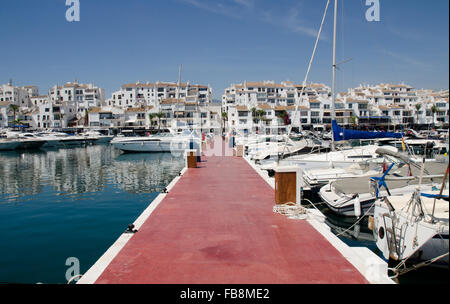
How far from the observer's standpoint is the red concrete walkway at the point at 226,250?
198 inches

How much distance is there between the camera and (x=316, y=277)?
16.4 ft

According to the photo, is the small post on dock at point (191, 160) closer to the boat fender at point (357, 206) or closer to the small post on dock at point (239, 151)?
the small post on dock at point (239, 151)

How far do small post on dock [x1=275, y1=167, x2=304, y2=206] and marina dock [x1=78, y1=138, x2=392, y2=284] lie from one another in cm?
48

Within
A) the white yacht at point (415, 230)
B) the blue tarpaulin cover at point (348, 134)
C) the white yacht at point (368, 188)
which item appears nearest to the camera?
the white yacht at point (415, 230)

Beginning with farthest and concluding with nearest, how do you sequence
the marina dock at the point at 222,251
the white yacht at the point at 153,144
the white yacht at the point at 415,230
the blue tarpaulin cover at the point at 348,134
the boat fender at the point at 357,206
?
the white yacht at the point at 153,144 → the blue tarpaulin cover at the point at 348,134 → the boat fender at the point at 357,206 → the white yacht at the point at 415,230 → the marina dock at the point at 222,251

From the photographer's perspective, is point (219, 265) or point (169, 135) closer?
point (219, 265)

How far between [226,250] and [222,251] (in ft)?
0.28

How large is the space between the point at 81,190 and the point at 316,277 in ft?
55.8

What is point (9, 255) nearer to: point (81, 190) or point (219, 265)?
point (219, 265)

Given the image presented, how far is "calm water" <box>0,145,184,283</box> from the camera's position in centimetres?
890

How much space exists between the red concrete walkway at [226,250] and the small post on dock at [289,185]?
56cm

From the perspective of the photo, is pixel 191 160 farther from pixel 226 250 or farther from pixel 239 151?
pixel 226 250

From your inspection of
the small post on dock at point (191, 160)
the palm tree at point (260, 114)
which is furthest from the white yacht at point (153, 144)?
the palm tree at point (260, 114)
